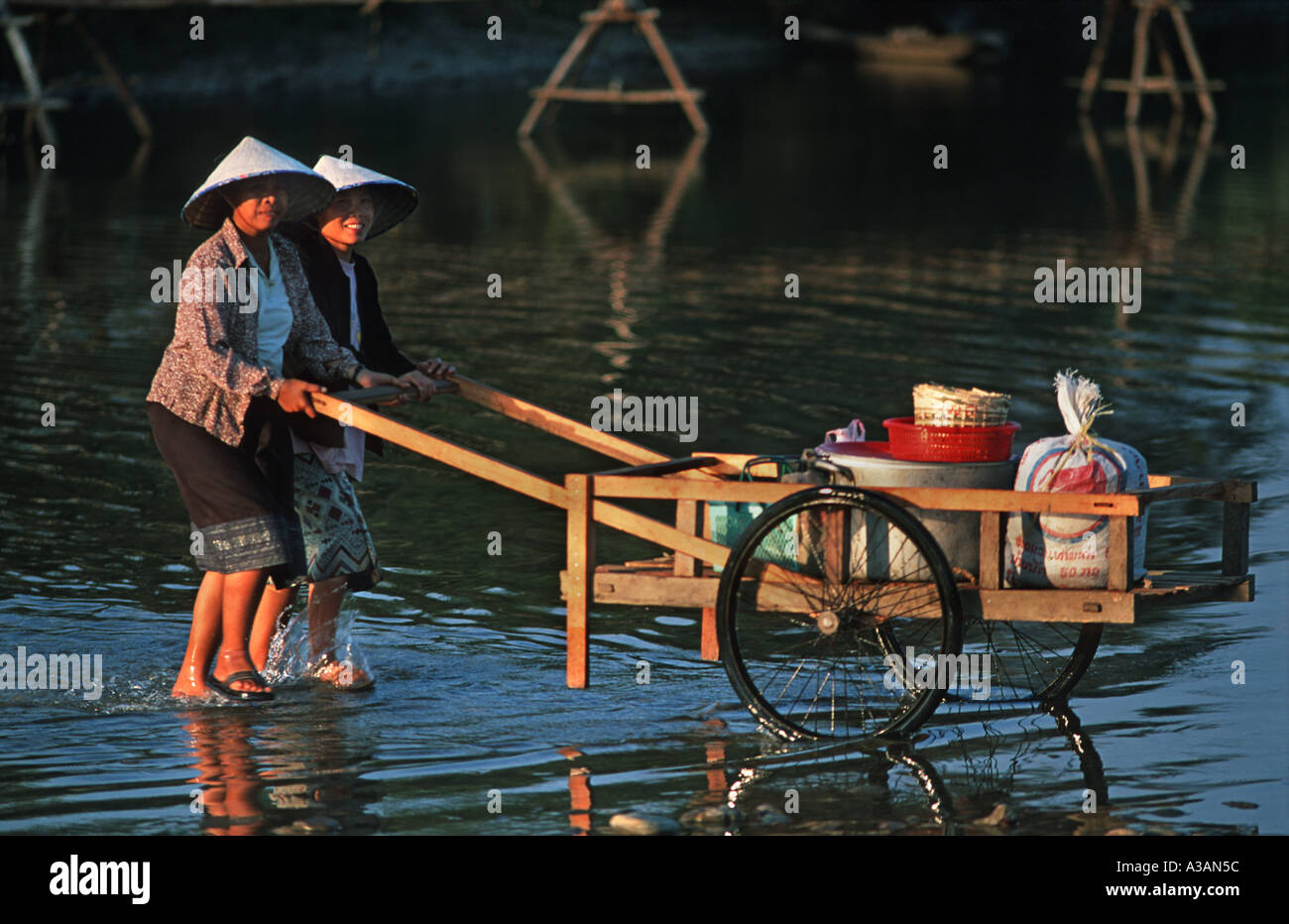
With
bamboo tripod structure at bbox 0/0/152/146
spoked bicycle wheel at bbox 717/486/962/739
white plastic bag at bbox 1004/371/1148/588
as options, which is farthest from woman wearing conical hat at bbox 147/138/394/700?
bamboo tripod structure at bbox 0/0/152/146

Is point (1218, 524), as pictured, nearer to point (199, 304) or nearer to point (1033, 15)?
point (199, 304)

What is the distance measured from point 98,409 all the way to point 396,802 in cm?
625

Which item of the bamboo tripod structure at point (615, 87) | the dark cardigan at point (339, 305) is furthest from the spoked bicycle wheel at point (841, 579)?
the bamboo tripod structure at point (615, 87)

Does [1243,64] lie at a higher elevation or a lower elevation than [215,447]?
higher

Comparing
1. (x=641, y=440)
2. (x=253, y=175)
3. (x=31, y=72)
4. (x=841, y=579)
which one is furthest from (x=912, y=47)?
(x=841, y=579)

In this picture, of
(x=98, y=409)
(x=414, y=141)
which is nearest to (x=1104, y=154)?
(x=414, y=141)

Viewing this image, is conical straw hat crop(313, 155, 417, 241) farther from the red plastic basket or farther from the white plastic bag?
the white plastic bag

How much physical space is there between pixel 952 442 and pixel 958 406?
0.11 m

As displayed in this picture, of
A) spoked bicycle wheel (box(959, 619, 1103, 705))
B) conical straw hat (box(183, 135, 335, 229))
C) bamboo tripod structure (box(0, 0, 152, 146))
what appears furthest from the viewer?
bamboo tripod structure (box(0, 0, 152, 146))

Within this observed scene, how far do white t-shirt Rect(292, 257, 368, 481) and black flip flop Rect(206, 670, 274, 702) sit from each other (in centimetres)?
71

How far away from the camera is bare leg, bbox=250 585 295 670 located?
6.54 metres

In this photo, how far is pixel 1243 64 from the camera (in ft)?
146

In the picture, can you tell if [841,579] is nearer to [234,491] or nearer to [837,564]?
[837,564]

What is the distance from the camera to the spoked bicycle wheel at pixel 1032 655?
630cm
